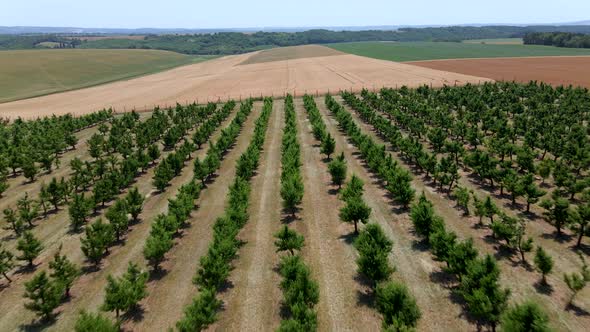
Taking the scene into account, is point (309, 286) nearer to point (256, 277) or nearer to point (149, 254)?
point (256, 277)

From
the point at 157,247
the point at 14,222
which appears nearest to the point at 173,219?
the point at 157,247

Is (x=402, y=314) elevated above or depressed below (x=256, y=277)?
above

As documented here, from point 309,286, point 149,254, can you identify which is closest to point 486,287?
point 309,286

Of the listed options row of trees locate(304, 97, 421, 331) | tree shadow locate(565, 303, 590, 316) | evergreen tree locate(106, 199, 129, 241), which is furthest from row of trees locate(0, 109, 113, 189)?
tree shadow locate(565, 303, 590, 316)

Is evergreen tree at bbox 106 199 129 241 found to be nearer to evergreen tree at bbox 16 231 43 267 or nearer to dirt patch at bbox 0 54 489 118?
evergreen tree at bbox 16 231 43 267

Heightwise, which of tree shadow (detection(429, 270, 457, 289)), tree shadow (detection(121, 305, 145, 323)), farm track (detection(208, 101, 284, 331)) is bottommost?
tree shadow (detection(121, 305, 145, 323))
